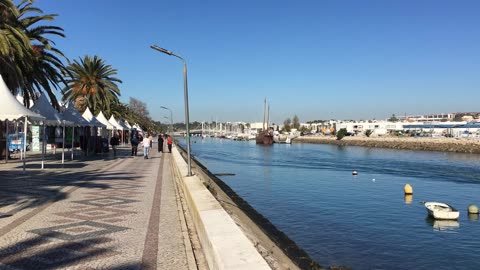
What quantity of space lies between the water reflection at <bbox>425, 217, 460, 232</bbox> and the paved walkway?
10175mm

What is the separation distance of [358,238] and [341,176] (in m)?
21.9

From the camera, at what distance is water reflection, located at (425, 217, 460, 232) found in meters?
16.2

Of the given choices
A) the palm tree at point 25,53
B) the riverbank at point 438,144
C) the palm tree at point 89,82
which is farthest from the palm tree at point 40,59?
the riverbank at point 438,144

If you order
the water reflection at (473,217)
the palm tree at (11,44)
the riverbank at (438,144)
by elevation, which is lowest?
the water reflection at (473,217)

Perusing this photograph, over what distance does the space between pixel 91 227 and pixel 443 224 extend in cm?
1389

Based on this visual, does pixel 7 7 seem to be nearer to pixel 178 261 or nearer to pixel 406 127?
pixel 178 261

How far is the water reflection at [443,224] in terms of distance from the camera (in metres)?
16.2

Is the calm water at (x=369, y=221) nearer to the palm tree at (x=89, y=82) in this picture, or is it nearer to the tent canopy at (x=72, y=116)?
the tent canopy at (x=72, y=116)

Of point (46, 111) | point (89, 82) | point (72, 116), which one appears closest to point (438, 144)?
point (89, 82)

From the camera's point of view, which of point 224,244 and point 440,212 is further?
point 440,212

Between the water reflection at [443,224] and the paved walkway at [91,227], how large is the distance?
33.4 ft

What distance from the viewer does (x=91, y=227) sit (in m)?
8.17

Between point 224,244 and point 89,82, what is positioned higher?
point 89,82

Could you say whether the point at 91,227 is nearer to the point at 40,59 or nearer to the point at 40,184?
the point at 40,184
